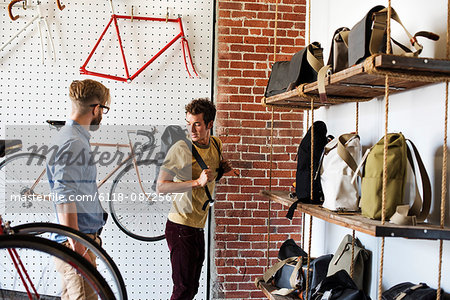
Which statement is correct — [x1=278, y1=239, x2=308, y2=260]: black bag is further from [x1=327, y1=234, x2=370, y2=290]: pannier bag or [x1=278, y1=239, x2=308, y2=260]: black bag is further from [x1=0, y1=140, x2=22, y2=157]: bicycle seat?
[x1=0, y1=140, x2=22, y2=157]: bicycle seat

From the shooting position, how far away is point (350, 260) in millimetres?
2643

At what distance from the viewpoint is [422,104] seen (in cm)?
219

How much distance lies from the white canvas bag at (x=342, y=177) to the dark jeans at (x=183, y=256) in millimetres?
959

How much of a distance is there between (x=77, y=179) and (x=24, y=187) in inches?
70.9

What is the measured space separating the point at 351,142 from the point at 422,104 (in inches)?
16.4

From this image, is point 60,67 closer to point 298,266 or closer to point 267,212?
point 267,212

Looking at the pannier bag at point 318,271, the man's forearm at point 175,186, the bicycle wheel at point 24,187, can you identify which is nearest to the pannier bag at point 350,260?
the pannier bag at point 318,271

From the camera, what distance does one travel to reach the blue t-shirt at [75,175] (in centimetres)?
204

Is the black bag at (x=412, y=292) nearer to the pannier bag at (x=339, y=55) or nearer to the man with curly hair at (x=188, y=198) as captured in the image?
the pannier bag at (x=339, y=55)

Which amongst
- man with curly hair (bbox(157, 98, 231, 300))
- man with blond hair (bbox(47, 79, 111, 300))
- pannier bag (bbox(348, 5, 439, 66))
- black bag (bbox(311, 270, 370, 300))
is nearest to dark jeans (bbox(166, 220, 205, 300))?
man with curly hair (bbox(157, 98, 231, 300))

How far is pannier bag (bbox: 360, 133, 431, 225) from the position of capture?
1.89 metres

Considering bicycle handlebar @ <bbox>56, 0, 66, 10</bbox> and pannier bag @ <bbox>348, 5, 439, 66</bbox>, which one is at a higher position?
bicycle handlebar @ <bbox>56, 0, 66, 10</bbox>

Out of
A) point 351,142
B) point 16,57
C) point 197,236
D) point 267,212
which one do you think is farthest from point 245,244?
point 16,57

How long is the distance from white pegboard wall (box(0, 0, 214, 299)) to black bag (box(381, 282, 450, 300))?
1.98m
